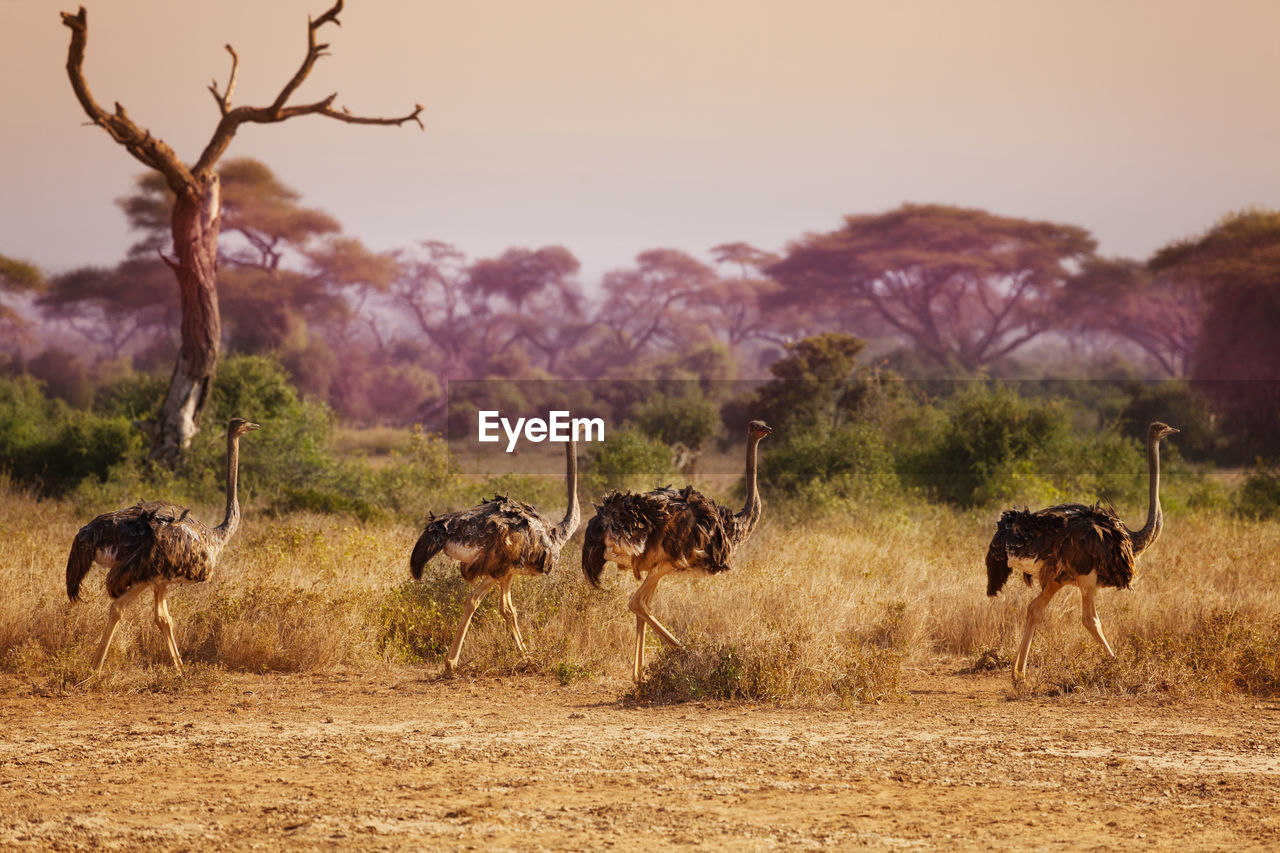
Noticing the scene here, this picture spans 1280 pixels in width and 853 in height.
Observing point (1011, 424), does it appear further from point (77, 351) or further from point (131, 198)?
point (77, 351)

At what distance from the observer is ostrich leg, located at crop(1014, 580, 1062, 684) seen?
8.48 metres

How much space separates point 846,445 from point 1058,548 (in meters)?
8.26

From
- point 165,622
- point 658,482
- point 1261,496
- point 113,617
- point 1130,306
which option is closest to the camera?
point 113,617

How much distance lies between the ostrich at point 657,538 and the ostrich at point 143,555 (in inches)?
92.9

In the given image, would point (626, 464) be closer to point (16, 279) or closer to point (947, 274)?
point (16, 279)

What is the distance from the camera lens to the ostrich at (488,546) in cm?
861

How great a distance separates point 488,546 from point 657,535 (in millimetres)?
1078

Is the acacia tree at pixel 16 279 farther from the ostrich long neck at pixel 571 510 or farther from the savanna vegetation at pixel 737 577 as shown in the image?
the ostrich long neck at pixel 571 510

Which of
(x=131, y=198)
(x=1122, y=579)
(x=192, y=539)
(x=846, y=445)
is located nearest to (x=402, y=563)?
(x=192, y=539)

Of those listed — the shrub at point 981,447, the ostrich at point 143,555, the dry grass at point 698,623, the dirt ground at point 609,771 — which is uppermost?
the shrub at point 981,447

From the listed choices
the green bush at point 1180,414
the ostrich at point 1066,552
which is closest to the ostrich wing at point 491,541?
the ostrich at point 1066,552

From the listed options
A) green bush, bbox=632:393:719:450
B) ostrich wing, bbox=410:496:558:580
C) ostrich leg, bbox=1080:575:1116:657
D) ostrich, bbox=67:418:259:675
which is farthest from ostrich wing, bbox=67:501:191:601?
green bush, bbox=632:393:719:450

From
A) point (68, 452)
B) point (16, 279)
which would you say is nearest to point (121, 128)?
point (68, 452)

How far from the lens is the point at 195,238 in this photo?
17.0 m
